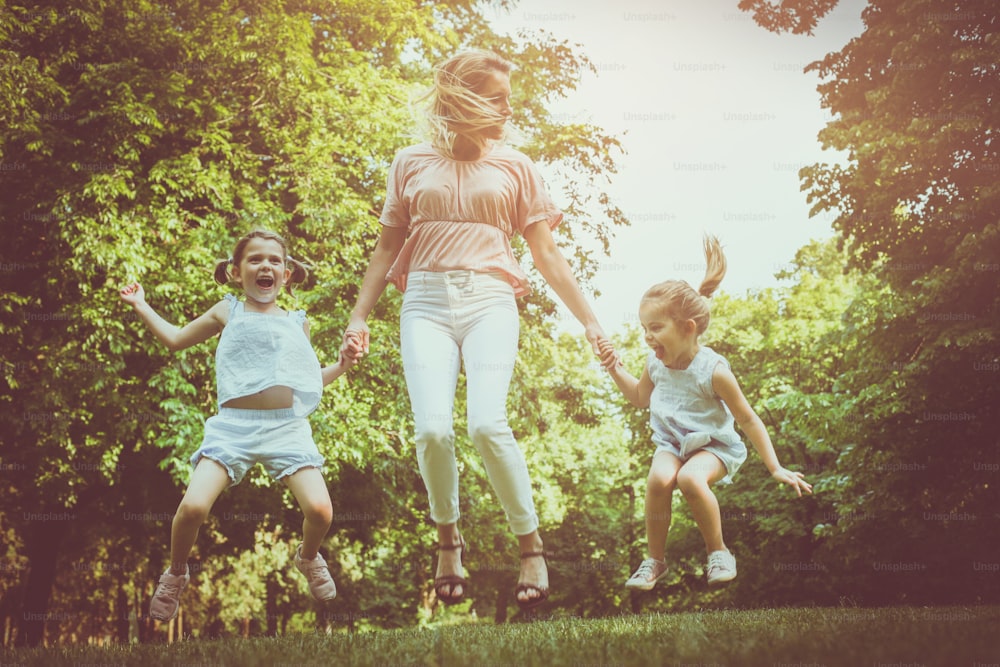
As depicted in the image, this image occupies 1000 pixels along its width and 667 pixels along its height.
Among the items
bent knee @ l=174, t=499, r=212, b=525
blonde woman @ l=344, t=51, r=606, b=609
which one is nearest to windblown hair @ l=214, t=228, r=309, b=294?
blonde woman @ l=344, t=51, r=606, b=609

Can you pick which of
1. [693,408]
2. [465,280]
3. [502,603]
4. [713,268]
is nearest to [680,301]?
[713,268]

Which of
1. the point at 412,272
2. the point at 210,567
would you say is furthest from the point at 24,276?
the point at 412,272

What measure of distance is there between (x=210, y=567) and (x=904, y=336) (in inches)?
623

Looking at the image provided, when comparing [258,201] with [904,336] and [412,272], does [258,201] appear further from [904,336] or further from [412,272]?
[904,336]

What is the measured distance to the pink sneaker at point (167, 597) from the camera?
16.0ft

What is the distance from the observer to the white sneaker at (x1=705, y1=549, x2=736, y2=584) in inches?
199

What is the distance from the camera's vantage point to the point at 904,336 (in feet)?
51.2

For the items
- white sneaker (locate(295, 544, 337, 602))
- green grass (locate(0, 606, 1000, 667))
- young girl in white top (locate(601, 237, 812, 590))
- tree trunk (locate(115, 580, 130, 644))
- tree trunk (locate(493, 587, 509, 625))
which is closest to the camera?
green grass (locate(0, 606, 1000, 667))

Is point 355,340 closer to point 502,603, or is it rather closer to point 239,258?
point 239,258

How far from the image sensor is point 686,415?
5.43 meters

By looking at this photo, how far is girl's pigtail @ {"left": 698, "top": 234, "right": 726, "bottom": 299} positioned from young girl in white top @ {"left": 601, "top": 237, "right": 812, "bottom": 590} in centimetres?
18

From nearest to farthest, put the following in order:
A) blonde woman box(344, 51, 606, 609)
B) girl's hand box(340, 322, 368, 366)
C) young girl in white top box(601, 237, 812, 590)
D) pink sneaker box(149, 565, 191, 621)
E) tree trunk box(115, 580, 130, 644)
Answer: blonde woman box(344, 51, 606, 609), pink sneaker box(149, 565, 191, 621), girl's hand box(340, 322, 368, 366), young girl in white top box(601, 237, 812, 590), tree trunk box(115, 580, 130, 644)

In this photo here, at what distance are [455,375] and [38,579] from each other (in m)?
13.3

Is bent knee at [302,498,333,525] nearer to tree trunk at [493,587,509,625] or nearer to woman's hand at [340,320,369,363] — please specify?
woman's hand at [340,320,369,363]
